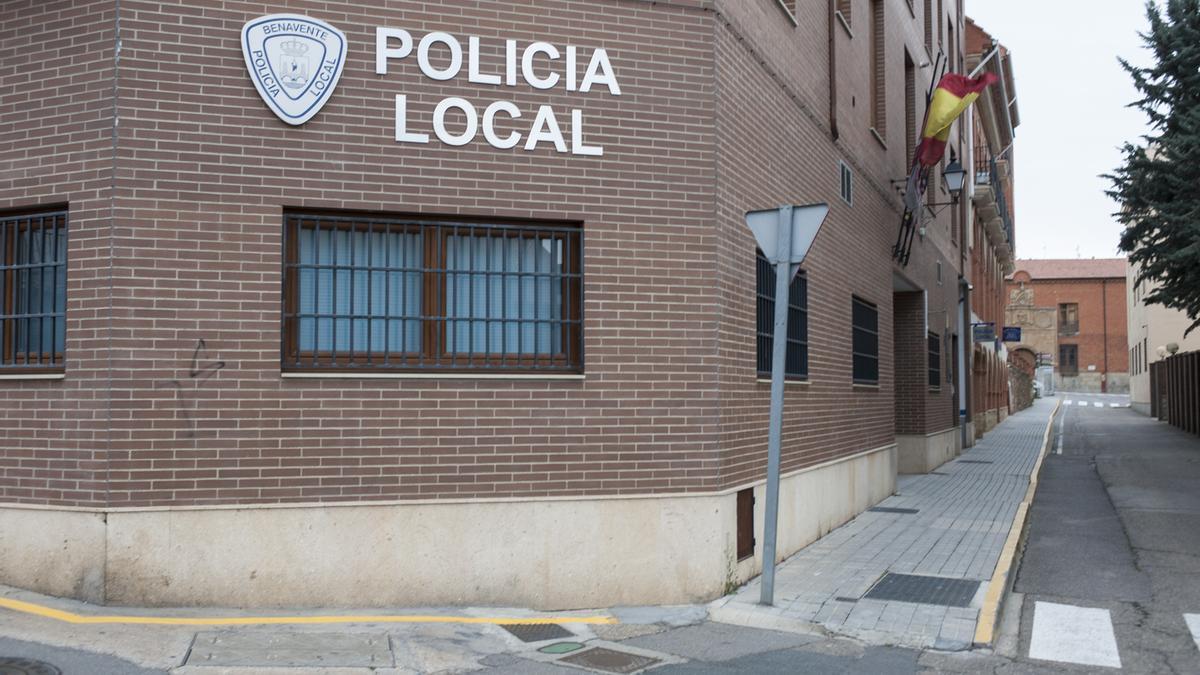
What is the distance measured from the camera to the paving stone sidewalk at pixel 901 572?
277 inches

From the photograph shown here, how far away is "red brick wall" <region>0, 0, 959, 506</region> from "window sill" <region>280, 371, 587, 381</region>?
5cm

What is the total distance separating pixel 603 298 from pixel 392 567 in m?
2.48

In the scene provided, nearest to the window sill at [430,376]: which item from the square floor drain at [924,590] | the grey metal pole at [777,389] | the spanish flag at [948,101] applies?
the grey metal pole at [777,389]

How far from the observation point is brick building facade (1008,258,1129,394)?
83.1 meters

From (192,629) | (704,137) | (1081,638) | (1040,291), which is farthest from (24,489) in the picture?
(1040,291)

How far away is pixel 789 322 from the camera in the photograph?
10.3 metres

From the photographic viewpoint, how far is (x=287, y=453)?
7035mm

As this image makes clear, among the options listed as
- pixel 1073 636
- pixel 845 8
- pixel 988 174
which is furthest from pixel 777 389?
pixel 988 174

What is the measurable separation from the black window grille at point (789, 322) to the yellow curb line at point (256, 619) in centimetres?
334

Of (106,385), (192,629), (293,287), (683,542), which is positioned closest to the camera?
(192,629)

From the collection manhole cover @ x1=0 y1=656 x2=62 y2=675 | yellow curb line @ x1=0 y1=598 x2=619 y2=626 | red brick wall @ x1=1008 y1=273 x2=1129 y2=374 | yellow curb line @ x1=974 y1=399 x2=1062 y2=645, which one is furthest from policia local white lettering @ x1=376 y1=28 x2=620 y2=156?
red brick wall @ x1=1008 y1=273 x2=1129 y2=374

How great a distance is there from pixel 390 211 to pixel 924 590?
5066 mm

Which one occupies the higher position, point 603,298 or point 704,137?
point 704,137

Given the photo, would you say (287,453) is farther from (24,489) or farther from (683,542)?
(683,542)
